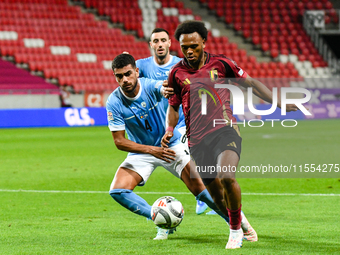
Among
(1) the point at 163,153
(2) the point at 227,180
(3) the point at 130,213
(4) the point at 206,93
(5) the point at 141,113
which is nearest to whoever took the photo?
(2) the point at 227,180

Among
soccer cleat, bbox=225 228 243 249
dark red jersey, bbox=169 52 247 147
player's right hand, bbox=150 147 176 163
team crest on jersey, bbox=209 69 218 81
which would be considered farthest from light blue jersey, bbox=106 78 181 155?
soccer cleat, bbox=225 228 243 249

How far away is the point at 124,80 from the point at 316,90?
21.5m

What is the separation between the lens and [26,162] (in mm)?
11414

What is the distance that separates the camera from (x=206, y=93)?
4555 mm

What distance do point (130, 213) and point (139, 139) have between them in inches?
49.3

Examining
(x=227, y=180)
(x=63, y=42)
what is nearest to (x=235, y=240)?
(x=227, y=180)

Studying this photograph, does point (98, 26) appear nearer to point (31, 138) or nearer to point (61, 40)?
point (61, 40)

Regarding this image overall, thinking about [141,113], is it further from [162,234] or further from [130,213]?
[130,213]

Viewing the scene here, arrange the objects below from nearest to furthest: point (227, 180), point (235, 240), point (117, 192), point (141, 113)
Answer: point (227, 180)
point (235, 240)
point (117, 192)
point (141, 113)

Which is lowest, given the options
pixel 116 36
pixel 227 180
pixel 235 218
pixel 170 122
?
pixel 116 36

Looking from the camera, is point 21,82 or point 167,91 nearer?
point 167,91

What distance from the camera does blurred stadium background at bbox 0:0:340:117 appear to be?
2283 cm

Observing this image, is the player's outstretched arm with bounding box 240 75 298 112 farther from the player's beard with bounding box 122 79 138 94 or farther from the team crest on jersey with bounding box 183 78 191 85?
the player's beard with bounding box 122 79 138 94

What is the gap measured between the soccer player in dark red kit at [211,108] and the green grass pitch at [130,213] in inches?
15.2
